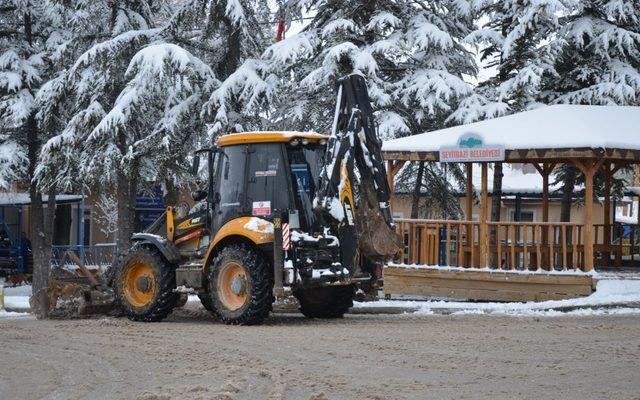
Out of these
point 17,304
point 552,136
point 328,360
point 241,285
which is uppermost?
point 552,136

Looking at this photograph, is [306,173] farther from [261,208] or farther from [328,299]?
[328,299]

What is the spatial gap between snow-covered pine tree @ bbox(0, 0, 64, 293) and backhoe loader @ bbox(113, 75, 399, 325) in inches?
459

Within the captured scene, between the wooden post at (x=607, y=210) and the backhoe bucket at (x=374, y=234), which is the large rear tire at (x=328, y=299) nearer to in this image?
the backhoe bucket at (x=374, y=234)

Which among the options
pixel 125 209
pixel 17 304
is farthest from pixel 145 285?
pixel 125 209

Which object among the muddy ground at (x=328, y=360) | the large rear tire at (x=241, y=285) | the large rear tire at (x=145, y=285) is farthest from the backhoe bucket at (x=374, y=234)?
the large rear tire at (x=145, y=285)

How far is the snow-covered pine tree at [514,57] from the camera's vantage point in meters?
22.9

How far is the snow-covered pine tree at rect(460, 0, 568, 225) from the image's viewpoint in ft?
75.3

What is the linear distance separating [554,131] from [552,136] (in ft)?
1.25

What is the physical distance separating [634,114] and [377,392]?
505 inches

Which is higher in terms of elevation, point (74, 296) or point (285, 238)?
point (285, 238)

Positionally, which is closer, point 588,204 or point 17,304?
point 588,204

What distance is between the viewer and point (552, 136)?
Answer: 18.2 meters

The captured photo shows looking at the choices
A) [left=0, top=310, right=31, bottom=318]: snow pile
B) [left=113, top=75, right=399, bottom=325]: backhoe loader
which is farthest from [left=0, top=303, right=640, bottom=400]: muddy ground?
[left=0, top=310, right=31, bottom=318]: snow pile

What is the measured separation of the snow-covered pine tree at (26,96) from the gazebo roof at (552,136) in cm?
1142
